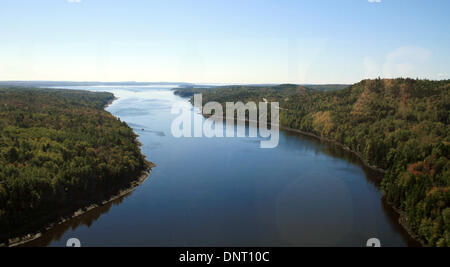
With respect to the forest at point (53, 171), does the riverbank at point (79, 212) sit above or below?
below

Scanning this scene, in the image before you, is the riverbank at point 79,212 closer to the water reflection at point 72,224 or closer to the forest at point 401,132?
the water reflection at point 72,224

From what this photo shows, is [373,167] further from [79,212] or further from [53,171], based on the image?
[53,171]

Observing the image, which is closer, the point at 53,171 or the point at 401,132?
the point at 53,171

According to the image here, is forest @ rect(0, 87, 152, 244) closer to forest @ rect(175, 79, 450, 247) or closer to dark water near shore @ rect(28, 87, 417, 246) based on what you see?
dark water near shore @ rect(28, 87, 417, 246)

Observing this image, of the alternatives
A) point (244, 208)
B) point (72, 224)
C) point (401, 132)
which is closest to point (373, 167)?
point (401, 132)

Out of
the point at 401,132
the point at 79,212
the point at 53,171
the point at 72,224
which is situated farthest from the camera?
the point at 401,132

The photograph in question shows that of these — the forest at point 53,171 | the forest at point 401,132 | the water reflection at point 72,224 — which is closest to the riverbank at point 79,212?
the water reflection at point 72,224

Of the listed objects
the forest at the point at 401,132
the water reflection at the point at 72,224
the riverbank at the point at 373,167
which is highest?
the forest at the point at 401,132
